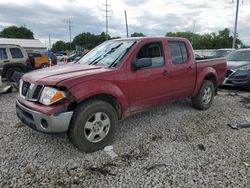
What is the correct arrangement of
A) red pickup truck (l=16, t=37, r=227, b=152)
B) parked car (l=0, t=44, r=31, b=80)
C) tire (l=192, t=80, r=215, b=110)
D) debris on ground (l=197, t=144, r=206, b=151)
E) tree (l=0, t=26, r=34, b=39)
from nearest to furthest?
red pickup truck (l=16, t=37, r=227, b=152), debris on ground (l=197, t=144, r=206, b=151), tire (l=192, t=80, r=215, b=110), parked car (l=0, t=44, r=31, b=80), tree (l=0, t=26, r=34, b=39)

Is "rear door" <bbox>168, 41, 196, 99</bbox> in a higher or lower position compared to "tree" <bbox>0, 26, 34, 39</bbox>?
lower

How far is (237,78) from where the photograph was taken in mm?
7715

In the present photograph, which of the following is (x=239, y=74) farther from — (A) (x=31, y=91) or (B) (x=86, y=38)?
(B) (x=86, y=38)

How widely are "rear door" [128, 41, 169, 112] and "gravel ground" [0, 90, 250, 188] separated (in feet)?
2.06

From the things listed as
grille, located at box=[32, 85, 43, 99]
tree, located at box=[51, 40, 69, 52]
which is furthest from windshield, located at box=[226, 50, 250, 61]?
tree, located at box=[51, 40, 69, 52]

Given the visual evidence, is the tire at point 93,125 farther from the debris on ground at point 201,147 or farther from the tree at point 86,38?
the tree at point 86,38

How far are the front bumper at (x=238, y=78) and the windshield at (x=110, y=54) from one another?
5402 millimetres

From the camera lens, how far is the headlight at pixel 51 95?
2918 mm

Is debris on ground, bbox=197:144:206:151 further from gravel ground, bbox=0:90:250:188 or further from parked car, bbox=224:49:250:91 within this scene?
parked car, bbox=224:49:250:91

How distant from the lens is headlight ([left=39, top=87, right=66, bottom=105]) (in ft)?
9.57

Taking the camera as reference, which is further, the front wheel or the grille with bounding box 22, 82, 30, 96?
the front wheel

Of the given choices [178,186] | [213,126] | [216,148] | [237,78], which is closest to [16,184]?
[178,186]

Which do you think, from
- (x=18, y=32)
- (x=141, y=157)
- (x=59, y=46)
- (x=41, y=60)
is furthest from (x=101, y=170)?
(x=59, y=46)

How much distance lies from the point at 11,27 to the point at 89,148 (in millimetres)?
94869
